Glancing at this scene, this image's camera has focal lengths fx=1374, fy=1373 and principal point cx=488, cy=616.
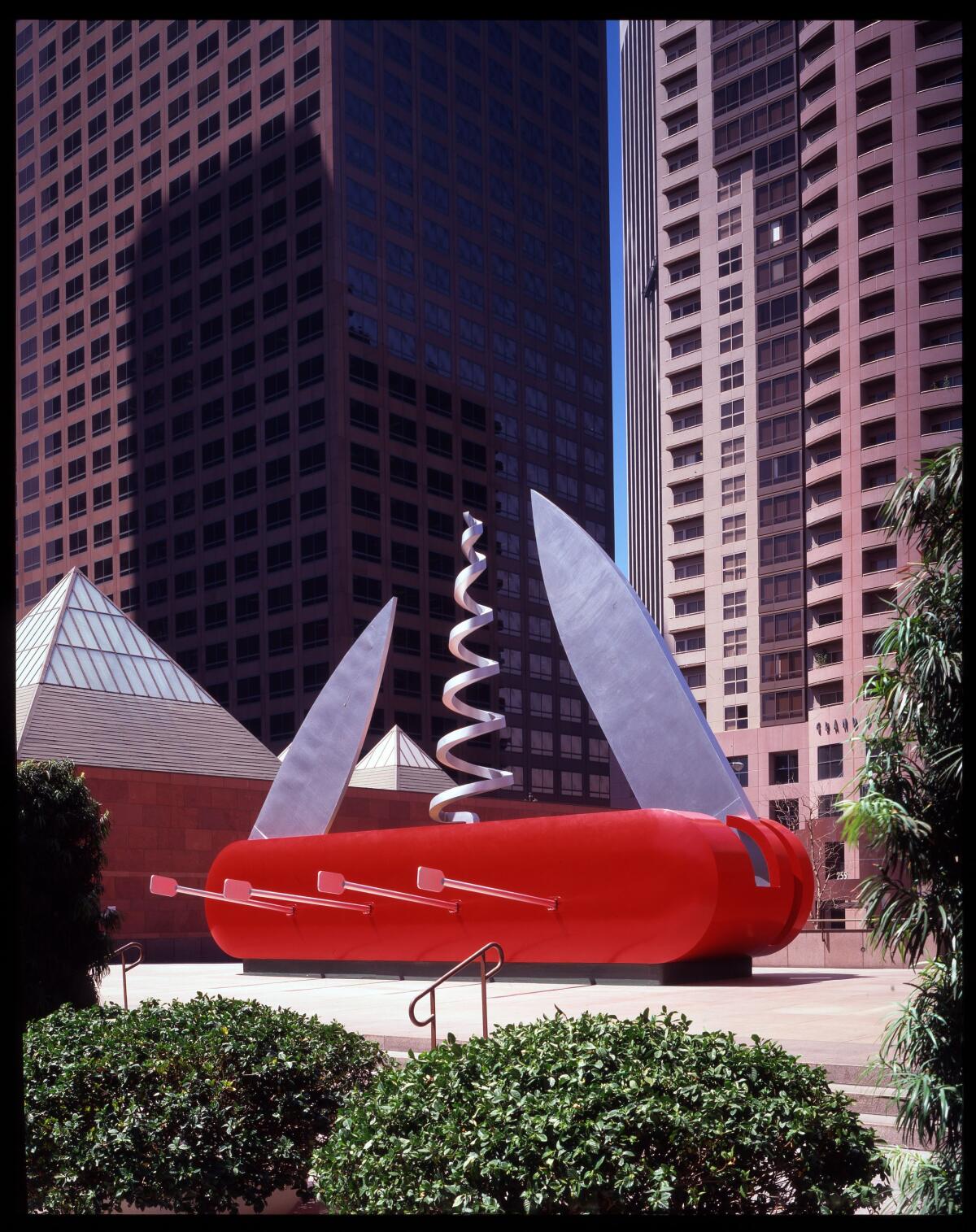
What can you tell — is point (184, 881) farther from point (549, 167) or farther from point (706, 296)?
point (549, 167)

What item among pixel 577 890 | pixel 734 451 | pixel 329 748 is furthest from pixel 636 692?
pixel 734 451

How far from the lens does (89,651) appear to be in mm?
43062

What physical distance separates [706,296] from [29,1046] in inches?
3302

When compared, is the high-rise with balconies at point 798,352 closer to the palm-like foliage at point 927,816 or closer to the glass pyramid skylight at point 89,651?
the glass pyramid skylight at point 89,651

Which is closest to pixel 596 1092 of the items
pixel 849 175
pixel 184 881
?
pixel 184 881

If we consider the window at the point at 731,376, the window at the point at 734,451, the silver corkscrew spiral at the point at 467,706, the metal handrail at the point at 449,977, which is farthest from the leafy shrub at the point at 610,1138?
the window at the point at 731,376

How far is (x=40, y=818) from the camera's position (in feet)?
53.7

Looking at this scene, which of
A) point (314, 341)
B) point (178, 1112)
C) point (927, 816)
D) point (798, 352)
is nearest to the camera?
point (927, 816)

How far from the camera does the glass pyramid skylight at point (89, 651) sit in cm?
4166

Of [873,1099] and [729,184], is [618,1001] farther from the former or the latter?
[729,184]

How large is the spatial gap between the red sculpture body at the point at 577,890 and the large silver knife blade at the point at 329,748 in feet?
5.79

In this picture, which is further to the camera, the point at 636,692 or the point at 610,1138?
the point at 636,692

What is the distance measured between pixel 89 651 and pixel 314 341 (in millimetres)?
58469

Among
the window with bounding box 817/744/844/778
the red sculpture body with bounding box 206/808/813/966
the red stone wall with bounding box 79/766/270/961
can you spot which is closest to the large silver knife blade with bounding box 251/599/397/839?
the red sculpture body with bounding box 206/808/813/966
